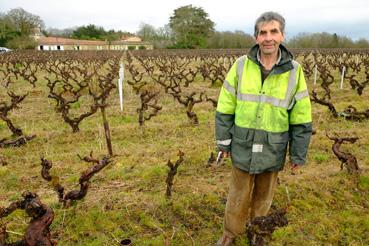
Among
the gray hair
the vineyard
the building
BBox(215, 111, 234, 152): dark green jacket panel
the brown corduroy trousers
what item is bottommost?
the vineyard

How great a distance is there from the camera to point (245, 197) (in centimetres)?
322

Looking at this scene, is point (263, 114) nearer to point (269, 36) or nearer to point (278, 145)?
point (278, 145)

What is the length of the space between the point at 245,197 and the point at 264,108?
2.98 ft

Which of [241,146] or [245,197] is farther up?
[241,146]

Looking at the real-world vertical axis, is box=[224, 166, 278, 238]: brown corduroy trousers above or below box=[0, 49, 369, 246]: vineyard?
above

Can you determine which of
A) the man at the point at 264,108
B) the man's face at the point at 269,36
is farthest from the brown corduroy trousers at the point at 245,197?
the man's face at the point at 269,36

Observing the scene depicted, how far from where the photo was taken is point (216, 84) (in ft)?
48.4

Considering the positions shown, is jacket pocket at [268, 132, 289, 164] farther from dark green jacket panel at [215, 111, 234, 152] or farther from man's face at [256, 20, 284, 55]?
man's face at [256, 20, 284, 55]

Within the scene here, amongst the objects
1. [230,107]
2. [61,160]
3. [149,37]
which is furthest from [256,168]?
[149,37]

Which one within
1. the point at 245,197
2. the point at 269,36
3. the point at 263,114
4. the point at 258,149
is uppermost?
the point at 269,36

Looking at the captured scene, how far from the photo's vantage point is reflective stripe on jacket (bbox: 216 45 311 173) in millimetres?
2789

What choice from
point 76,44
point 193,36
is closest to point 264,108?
point 193,36

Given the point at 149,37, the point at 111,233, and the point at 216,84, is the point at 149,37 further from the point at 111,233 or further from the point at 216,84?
the point at 111,233

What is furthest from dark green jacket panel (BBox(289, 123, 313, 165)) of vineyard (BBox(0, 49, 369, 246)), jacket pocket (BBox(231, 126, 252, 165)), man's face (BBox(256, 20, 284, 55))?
man's face (BBox(256, 20, 284, 55))
